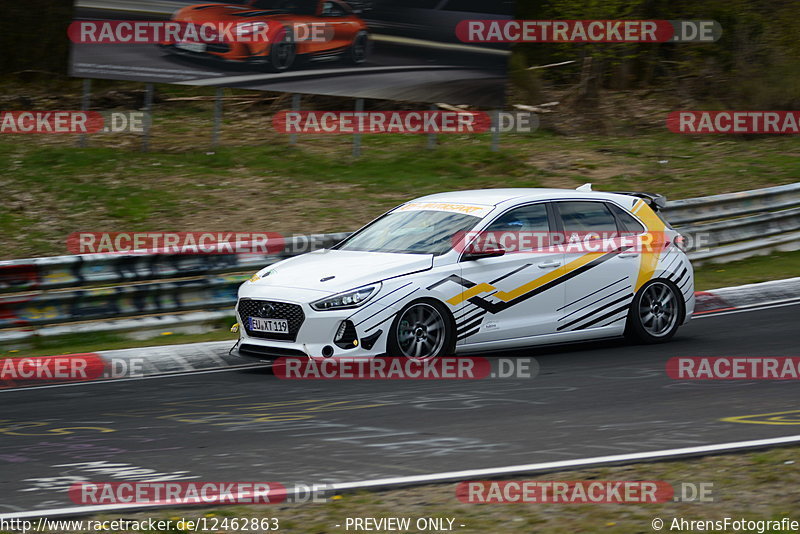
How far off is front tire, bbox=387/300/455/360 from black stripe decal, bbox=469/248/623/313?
379 mm

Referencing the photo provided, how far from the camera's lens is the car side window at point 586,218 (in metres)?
11.1

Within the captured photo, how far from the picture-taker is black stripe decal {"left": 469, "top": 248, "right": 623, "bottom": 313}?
33.9 feet

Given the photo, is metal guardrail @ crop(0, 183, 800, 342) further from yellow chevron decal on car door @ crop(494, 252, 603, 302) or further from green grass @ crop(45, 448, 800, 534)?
green grass @ crop(45, 448, 800, 534)

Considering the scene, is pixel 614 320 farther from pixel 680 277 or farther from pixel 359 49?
pixel 359 49

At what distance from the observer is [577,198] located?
1126 centimetres

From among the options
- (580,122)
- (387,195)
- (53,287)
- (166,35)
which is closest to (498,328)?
(53,287)

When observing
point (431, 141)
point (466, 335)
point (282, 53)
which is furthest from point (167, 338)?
point (431, 141)

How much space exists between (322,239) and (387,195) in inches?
212

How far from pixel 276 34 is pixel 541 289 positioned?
397 inches

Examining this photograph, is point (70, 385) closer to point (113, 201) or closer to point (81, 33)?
point (113, 201)

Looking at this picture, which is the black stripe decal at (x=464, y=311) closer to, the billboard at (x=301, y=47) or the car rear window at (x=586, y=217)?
the car rear window at (x=586, y=217)

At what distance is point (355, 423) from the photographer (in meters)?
7.97

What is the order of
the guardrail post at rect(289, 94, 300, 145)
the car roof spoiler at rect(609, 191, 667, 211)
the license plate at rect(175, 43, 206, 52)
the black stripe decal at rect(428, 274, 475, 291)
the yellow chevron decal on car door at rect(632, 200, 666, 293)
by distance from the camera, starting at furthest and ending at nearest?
1. the guardrail post at rect(289, 94, 300, 145)
2. the license plate at rect(175, 43, 206, 52)
3. the car roof spoiler at rect(609, 191, 667, 211)
4. the yellow chevron decal on car door at rect(632, 200, 666, 293)
5. the black stripe decal at rect(428, 274, 475, 291)

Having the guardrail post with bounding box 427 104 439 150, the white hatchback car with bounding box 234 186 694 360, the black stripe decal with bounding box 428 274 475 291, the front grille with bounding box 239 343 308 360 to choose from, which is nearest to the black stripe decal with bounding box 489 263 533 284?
the white hatchback car with bounding box 234 186 694 360
